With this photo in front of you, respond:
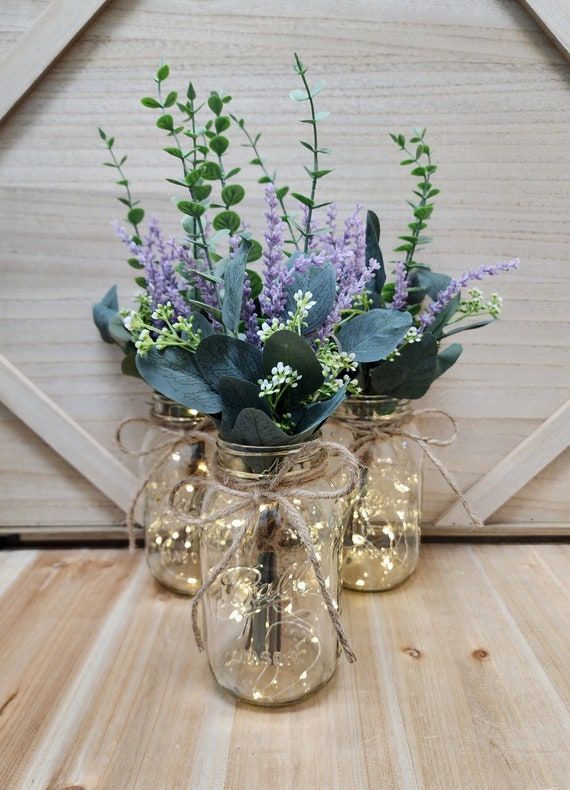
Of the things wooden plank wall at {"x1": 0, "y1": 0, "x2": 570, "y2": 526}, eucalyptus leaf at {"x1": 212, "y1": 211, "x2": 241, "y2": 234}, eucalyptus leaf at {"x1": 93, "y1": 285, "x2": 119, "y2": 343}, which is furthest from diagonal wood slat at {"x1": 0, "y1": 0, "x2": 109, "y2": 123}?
eucalyptus leaf at {"x1": 212, "y1": 211, "x2": 241, "y2": 234}

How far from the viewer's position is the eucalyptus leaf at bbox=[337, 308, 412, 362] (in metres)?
0.56

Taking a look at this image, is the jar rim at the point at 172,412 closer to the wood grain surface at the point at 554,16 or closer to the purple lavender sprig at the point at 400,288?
the purple lavender sprig at the point at 400,288

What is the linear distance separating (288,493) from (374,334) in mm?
153

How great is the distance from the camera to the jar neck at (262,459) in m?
0.54

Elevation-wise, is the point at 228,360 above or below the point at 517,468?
above

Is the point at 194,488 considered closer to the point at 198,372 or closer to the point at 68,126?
the point at 198,372

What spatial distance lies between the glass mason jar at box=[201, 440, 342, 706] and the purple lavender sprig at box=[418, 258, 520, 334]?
0.69 feet

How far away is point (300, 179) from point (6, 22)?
0.39 meters

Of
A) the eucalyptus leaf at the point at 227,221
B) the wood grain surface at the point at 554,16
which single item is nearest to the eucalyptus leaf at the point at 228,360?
the eucalyptus leaf at the point at 227,221

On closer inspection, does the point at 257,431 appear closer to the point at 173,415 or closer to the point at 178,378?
the point at 178,378

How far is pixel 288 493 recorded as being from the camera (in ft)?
1.79

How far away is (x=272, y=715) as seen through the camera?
58 cm

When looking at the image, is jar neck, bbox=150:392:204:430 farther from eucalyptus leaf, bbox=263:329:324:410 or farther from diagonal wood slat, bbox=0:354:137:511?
eucalyptus leaf, bbox=263:329:324:410

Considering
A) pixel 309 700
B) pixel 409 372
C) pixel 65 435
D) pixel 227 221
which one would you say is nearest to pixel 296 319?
pixel 227 221
